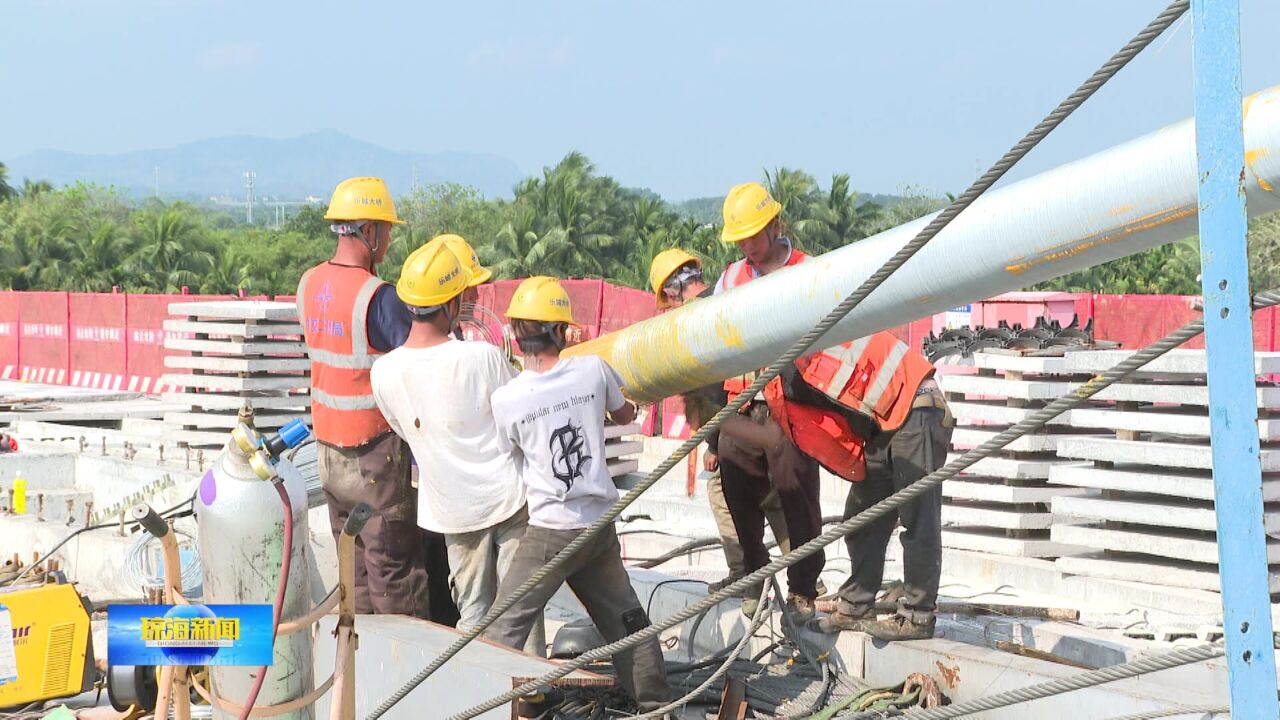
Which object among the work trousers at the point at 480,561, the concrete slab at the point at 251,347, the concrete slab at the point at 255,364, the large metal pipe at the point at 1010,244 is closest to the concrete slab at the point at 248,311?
the concrete slab at the point at 251,347

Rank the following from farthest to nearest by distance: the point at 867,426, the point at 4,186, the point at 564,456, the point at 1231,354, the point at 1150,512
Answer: the point at 4,186 < the point at 1150,512 < the point at 867,426 < the point at 564,456 < the point at 1231,354

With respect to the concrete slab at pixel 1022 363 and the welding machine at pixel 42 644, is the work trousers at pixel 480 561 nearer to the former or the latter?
the welding machine at pixel 42 644

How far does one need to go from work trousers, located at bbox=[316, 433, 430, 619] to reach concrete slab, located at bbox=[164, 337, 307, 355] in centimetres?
948

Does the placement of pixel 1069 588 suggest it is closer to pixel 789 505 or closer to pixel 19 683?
pixel 789 505

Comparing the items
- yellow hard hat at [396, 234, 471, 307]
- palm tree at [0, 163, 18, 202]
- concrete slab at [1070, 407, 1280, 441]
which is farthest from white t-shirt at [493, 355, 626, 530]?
palm tree at [0, 163, 18, 202]

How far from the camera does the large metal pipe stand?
3.53 meters

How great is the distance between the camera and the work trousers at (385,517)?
6605 millimetres

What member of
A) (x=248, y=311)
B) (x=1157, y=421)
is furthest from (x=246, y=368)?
(x=1157, y=421)

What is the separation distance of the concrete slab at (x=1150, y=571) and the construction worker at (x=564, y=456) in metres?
4.33

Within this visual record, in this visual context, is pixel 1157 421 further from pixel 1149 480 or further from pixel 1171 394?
pixel 1149 480

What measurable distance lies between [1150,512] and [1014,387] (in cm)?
128

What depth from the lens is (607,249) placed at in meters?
54.0

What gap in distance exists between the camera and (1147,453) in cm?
912

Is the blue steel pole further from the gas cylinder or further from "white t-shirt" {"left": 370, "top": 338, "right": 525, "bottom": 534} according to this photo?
"white t-shirt" {"left": 370, "top": 338, "right": 525, "bottom": 534}
